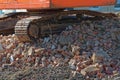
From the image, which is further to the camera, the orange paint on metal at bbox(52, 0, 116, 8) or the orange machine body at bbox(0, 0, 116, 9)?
the orange paint on metal at bbox(52, 0, 116, 8)

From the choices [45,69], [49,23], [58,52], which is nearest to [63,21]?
[49,23]

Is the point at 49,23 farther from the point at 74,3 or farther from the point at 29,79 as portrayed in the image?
the point at 29,79

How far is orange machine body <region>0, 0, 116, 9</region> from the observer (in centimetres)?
884

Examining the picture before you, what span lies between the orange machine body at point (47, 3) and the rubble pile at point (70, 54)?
0.48 meters

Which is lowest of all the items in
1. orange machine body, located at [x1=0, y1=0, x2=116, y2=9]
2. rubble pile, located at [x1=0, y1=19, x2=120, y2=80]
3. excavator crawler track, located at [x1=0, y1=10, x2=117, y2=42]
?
rubble pile, located at [x1=0, y1=19, x2=120, y2=80]

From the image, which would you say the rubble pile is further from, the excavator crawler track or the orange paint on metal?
the orange paint on metal

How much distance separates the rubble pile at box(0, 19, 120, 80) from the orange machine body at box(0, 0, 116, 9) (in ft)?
1.56

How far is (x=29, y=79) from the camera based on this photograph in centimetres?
732

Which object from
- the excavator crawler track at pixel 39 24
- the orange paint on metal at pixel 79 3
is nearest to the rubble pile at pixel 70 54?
the excavator crawler track at pixel 39 24

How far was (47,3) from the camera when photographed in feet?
28.8

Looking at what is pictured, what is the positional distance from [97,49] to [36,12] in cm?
228

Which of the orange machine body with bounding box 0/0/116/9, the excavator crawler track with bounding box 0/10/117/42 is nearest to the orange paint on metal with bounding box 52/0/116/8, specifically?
the orange machine body with bounding box 0/0/116/9

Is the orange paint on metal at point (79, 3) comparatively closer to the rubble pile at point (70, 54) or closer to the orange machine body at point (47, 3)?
the orange machine body at point (47, 3)

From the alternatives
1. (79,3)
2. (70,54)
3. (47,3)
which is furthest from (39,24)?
(70,54)
